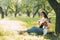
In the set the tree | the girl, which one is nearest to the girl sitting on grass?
the girl

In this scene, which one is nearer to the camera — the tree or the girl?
the girl

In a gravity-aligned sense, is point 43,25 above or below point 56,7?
below

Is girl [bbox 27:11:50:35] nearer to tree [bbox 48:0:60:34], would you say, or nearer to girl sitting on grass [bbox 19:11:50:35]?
girl sitting on grass [bbox 19:11:50:35]

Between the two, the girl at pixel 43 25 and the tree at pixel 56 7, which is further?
the tree at pixel 56 7

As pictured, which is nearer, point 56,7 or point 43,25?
point 43,25

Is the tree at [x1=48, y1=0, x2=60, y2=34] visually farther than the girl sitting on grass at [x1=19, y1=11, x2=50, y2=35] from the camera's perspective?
Yes

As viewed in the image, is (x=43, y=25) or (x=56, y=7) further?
(x=56, y=7)

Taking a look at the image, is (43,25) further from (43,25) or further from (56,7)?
(56,7)

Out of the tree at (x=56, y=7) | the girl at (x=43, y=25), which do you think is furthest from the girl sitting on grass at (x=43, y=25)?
the tree at (x=56, y=7)

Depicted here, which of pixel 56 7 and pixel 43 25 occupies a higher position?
pixel 56 7

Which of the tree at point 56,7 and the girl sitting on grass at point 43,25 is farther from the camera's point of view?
the tree at point 56,7

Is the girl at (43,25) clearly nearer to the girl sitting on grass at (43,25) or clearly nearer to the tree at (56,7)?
the girl sitting on grass at (43,25)

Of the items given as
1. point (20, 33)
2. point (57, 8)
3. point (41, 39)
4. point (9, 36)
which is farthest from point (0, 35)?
point (57, 8)

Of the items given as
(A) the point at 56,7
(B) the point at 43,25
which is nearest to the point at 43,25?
Result: (B) the point at 43,25
